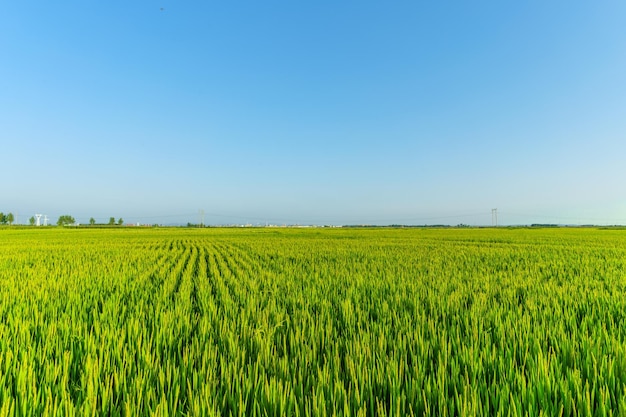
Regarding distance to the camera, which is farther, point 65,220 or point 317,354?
point 65,220

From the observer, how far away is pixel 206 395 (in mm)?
1562

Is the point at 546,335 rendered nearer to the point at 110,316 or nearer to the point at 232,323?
the point at 232,323

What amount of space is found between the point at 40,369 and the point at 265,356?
162 centimetres

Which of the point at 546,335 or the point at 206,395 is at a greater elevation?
the point at 206,395

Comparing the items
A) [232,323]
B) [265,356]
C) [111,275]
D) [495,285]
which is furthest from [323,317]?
[111,275]

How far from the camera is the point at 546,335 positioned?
2.87 m

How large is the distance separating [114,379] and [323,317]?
2.01 m

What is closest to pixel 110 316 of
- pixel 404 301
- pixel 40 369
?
pixel 40 369

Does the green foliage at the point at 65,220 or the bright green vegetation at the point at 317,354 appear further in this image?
the green foliage at the point at 65,220

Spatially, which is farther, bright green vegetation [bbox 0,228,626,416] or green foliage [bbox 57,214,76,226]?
green foliage [bbox 57,214,76,226]

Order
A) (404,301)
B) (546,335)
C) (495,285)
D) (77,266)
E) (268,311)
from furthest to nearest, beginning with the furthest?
(77,266) < (495,285) < (404,301) < (268,311) < (546,335)

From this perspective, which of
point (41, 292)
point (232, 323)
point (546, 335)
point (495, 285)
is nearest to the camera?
point (546, 335)

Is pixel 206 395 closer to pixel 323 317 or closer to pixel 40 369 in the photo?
pixel 40 369

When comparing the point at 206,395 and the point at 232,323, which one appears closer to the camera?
the point at 206,395
